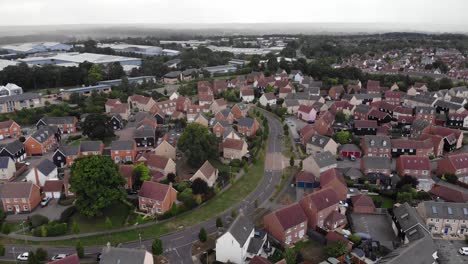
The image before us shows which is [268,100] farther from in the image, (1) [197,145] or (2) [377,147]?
(1) [197,145]

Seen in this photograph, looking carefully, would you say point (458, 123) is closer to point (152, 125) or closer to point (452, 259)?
point (452, 259)

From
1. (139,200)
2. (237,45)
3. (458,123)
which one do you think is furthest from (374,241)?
(237,45)

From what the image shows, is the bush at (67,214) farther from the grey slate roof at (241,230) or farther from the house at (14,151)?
the house at (14,151)

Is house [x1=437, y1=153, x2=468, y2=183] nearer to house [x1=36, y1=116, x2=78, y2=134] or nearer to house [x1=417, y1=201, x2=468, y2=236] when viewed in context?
house [x1=417, y1=201, x2=468, y2=236]

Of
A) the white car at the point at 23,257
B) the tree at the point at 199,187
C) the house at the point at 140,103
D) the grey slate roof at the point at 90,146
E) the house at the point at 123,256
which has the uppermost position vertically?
the house at the point at 140,103

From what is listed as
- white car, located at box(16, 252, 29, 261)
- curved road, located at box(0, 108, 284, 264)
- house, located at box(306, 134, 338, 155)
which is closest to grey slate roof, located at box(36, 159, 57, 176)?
curved road, located at box(0, 108, 284, 264)

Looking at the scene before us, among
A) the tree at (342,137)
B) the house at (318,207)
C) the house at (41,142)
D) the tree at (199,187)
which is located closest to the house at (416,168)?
the tree at (342,137)

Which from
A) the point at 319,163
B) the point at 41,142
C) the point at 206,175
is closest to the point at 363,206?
the point at 319,163
